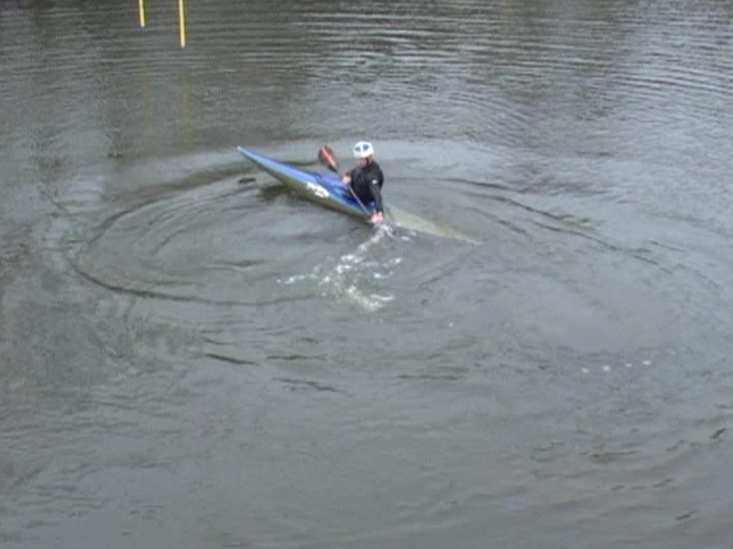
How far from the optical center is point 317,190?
16.1 m

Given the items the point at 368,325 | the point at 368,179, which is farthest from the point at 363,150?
the point at 368,325

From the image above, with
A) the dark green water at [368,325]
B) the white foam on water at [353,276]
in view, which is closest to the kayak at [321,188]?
the dark green water at [368,325]

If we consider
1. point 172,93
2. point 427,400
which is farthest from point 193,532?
point 172,93

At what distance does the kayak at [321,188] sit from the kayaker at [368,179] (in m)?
0.23

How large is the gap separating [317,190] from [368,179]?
1226 mm

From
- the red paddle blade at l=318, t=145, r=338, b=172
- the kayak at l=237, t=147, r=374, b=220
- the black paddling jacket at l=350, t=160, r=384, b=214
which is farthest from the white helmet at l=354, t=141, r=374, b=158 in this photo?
the red paddle blade at l=318, t=145, r=338, b=172

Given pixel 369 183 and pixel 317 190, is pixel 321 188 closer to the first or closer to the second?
pixel 317 190

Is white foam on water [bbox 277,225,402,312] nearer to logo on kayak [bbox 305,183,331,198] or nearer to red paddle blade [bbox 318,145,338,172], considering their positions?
logo on kayak [bbox 305,183,331,198]

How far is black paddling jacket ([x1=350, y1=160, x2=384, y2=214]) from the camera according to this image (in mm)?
15195

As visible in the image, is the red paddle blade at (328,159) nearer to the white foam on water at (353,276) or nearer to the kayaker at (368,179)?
the kayaker at (368,179)

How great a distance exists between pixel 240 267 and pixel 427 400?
4.32 m

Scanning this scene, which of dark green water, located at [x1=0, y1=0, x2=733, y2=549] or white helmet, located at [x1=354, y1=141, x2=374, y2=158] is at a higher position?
white helmet, located at [x1=354, y1=141, x2=374, y2=158]

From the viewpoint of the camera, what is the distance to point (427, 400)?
1105cm

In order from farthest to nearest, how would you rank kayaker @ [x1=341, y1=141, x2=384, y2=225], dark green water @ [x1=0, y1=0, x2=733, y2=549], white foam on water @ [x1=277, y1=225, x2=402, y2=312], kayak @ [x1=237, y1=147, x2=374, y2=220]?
kayak @ [x1=237, y1=147, x2=374, y2=220] < kayaker @ [x1=341, y1=141, x2=384, y2=225] < white foam on water @ [x1=277, y1=225, x2=402, y2=312] < dark green water @ [x1=0, y1=0, x2=733, y2=549]
